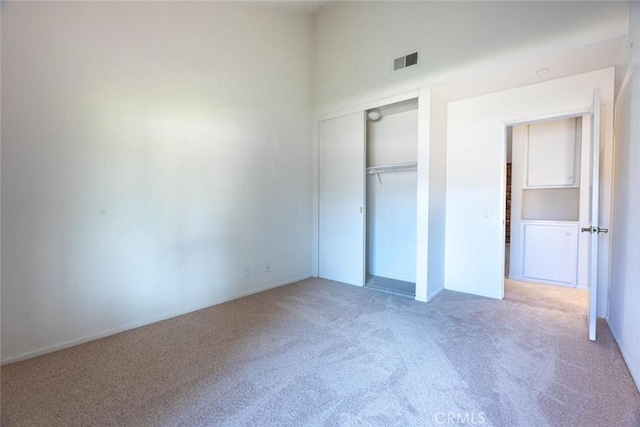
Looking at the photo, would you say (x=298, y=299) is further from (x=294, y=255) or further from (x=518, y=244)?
(x=518, y=244)

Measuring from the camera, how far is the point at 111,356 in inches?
93.7

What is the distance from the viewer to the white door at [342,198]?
4141 mm

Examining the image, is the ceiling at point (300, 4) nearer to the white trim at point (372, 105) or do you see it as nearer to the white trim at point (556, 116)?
the white trim at point (372, 105)

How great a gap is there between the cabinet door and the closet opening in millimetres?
1945

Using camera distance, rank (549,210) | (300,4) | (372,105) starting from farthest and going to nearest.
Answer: (549,210)
(300,4)
(372,105)

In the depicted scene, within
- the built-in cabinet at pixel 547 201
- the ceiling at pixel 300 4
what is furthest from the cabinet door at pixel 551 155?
the ceiling at pixel 300 4

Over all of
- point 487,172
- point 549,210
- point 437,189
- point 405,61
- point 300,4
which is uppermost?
point 300,4

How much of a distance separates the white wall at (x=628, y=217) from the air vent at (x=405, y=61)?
5.88 feet

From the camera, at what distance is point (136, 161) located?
2842mm

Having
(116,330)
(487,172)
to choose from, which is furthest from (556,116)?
(116,330)

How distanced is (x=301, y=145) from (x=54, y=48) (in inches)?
110

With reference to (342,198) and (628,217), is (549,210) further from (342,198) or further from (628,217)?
(342,198)

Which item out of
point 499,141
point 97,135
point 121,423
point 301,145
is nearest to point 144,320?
point 121,423

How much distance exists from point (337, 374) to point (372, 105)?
3198 millimetres
